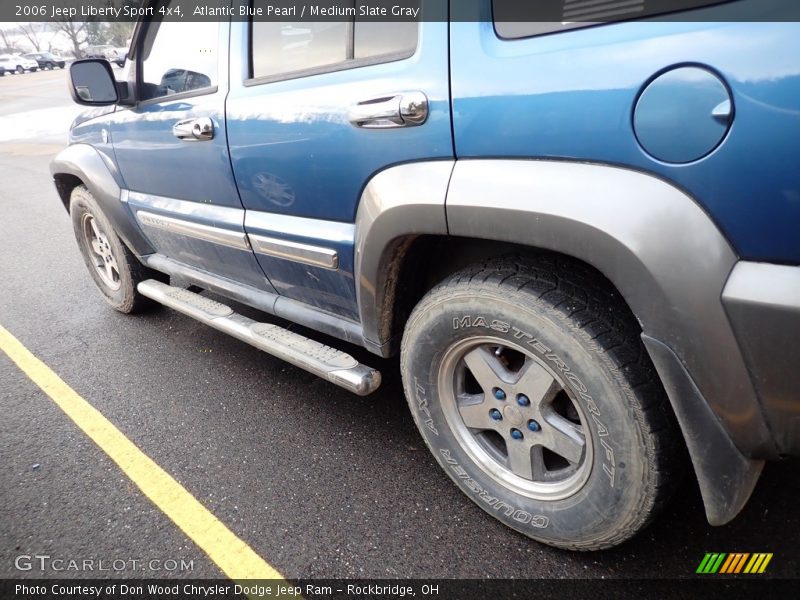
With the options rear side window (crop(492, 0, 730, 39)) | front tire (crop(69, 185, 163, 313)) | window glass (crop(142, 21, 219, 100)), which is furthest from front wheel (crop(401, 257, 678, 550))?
front tire (crop(69, 185, 163, 313))

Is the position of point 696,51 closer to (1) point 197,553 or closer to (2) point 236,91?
(2) point 236,91

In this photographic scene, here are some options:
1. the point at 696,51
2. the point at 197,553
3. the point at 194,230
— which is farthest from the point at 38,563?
the point at 696,51

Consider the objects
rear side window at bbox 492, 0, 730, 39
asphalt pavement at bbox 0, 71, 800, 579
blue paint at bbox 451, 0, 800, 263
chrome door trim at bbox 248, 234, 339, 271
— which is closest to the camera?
blue paint at bbox 451, 0, 800, 263

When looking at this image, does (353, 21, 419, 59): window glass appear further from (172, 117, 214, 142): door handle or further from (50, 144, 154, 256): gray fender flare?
(50, 144, 154, 256): gray fender flare

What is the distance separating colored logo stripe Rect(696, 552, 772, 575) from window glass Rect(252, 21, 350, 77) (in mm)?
2033

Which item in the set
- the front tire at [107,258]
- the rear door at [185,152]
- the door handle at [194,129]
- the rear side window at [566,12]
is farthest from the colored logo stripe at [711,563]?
the front tire at [107,258]

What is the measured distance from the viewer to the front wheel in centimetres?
144

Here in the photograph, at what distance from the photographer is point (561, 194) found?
1.32 metres

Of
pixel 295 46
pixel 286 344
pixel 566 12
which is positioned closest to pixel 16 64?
pixel 295 46

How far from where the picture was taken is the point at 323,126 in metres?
1.84

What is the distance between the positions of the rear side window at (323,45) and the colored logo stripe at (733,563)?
6.01 feet

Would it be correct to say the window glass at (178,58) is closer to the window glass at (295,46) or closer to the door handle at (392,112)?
the window glass at (295,46)

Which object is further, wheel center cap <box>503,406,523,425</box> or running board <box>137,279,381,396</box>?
running board <box>137,279,381,396</box>

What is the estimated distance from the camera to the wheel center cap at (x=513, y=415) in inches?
68.3
